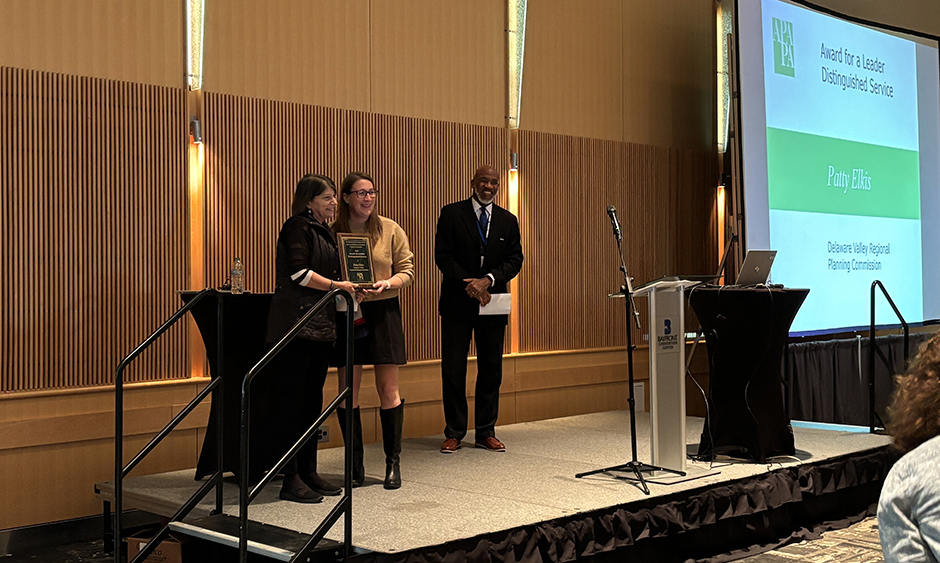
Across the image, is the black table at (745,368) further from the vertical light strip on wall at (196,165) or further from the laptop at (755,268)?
the vertical light strip on wall at (196,165)

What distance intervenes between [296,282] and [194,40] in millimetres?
1838

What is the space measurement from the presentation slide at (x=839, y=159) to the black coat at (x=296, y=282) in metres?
3.91

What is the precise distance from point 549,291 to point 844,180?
2789mm

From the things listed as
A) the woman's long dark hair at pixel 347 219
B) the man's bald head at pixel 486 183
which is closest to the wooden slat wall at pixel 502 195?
the man's bald head at pixel 486 183

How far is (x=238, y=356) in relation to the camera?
447cm

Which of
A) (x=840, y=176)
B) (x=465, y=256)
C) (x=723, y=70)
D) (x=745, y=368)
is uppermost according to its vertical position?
(x=723, y=70)

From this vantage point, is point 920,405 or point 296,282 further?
point 296,282

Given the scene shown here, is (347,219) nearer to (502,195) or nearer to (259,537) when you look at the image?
(259,537)

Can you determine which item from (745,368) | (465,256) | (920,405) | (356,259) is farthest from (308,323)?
(920,405)

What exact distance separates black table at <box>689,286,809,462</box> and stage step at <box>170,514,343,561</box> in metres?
2.40

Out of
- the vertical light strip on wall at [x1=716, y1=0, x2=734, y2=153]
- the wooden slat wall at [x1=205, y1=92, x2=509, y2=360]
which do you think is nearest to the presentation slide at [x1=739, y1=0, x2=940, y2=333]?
the vertical light strip on wall at [x1=716, y1=0, x2=734, y2=153]

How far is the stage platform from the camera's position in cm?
378

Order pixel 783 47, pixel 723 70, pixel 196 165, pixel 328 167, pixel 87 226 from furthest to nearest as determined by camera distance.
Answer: pixel 723 70 → pixel 783 47 → pixel 328 167 → pixel 196 165 → pixel 87 226

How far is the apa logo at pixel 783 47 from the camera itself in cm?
750
